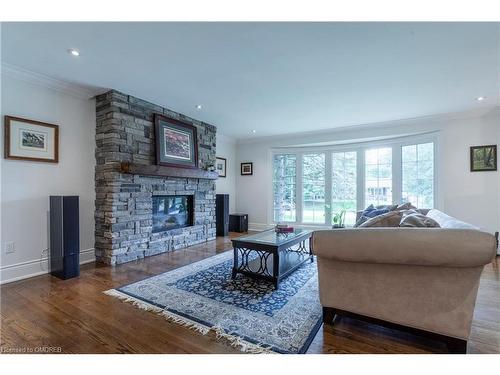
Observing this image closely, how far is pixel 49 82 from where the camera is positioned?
9.85 feet

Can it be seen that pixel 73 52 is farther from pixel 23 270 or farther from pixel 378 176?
pixel 378 176

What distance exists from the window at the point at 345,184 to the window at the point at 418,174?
96 cm

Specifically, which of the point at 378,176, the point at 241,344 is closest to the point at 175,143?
the point at 241,344

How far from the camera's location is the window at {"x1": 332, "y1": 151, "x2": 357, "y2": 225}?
18.2 ft

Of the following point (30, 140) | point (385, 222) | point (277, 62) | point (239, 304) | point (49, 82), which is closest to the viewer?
point (385, 222)

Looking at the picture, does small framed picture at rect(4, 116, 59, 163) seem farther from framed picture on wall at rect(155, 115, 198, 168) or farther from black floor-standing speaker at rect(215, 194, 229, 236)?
black floor-standing speaker at rect(215, 194, 229, 236)

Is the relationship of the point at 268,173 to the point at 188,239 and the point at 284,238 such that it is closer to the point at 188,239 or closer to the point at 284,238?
the point at 188,239

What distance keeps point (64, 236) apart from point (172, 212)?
1705mm

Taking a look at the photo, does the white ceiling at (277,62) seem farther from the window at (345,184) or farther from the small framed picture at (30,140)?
the window at (345,184)

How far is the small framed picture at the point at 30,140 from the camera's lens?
271 centimetres

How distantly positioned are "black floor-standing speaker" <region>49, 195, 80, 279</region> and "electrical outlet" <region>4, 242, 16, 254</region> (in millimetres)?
333

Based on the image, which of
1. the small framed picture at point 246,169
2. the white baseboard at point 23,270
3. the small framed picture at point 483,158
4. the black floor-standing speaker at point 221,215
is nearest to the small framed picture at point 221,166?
the small framed picture at point 246,169
